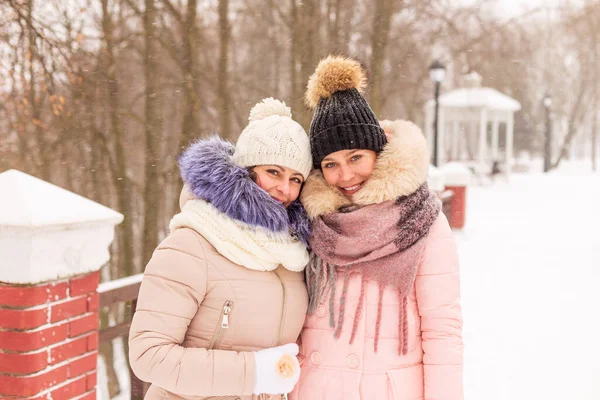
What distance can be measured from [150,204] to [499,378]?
541cm

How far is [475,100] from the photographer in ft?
67.8

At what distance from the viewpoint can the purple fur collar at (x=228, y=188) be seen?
1.96 meters

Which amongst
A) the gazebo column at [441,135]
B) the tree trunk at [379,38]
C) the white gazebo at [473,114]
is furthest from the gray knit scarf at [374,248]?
the gazebo column at [441,135]

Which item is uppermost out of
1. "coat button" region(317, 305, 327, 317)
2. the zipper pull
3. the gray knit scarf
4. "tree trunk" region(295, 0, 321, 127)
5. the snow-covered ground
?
"tree trunk" region(295, 0, 321, 127)

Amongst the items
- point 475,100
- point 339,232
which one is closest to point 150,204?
point 339,232

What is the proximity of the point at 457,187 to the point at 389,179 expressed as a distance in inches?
391

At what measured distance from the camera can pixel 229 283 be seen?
1.92m

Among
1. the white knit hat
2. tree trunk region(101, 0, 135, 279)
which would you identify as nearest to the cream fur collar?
the white knit hat

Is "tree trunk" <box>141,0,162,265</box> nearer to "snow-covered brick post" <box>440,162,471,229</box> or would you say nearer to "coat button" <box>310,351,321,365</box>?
"snow-covered brick post" <box>440,162,471,229</box>

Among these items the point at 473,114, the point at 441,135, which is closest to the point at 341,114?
the point at 473,114

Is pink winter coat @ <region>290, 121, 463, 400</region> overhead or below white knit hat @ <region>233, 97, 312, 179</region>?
below

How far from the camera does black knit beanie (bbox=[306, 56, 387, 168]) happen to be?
2.16m

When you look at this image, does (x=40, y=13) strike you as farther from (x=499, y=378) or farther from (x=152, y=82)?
(x=499, y=378)

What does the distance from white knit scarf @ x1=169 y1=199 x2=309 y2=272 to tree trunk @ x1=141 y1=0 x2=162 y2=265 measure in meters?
6.21
